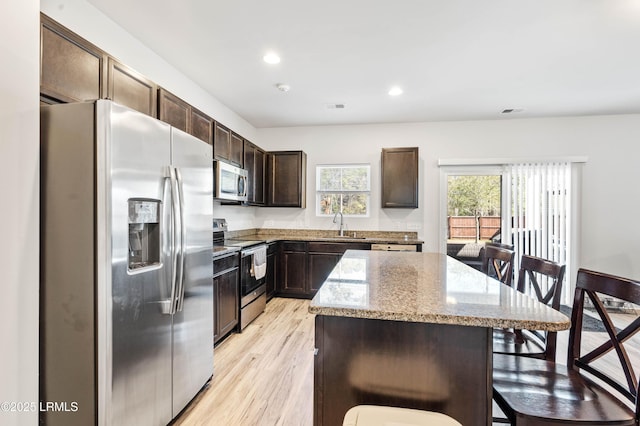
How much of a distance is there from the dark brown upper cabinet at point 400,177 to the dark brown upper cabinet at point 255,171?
1876mm

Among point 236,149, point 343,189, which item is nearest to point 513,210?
point 343,189

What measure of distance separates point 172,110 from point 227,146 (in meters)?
0.96

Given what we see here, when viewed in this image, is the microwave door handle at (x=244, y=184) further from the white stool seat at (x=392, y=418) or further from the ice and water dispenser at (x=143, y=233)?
the white stool seat at (x=392, y=418)

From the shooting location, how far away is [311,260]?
4.48 meters

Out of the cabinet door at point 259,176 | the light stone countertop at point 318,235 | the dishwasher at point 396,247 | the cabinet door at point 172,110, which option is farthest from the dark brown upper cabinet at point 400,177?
the cabinet door at point 172,110

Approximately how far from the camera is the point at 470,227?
476 centimetres

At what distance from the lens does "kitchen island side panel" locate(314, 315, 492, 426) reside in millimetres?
1161

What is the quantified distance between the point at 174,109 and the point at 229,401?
2.34 m

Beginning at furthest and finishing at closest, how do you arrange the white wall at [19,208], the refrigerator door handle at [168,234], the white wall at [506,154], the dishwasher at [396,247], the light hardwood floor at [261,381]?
the white wall at [506,154], the dishwasher at [396,247], the light hardwood floor at [261,381], the refrigerator door handle at [168,234], the white wall at [19,208]

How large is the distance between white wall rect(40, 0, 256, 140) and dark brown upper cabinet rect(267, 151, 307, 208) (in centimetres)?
136

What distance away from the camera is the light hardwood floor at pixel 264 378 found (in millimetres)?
1918

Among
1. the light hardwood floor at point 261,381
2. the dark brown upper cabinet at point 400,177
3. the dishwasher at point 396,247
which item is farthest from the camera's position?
the dark brown upper cabinet at point 400,177

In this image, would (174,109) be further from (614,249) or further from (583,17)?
(614,249)

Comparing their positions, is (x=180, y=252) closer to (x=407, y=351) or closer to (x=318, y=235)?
(x=407, y=351)
